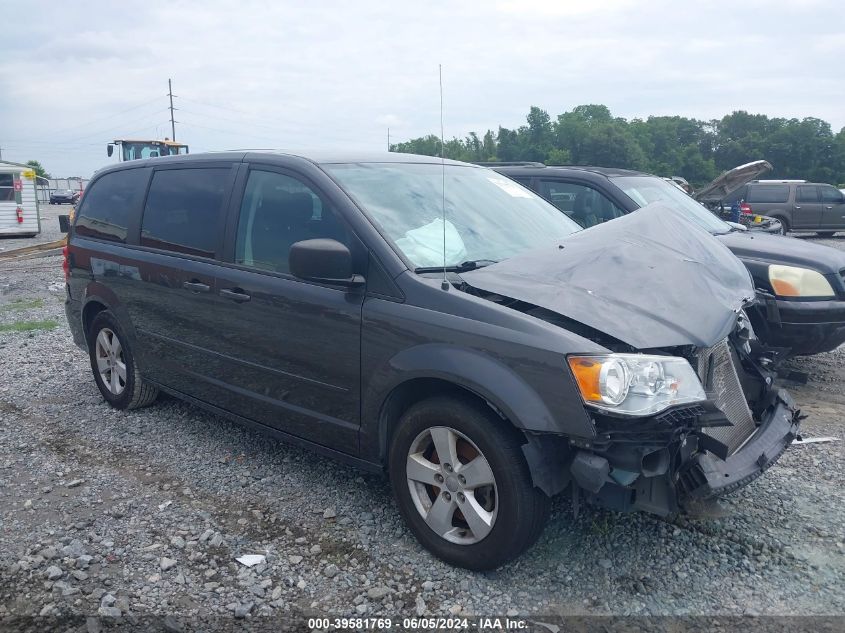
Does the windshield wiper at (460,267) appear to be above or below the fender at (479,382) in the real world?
above

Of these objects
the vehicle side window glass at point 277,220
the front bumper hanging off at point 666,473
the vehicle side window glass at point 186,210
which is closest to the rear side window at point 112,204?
the vehicle side window glass at point 186,210

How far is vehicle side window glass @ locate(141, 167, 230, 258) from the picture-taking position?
436cm

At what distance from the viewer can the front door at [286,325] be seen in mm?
3570

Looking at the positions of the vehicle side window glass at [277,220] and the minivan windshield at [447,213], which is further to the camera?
the vehicle side window glass at [277,220]

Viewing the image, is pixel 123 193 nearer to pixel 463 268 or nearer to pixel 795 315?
pixel 463 268

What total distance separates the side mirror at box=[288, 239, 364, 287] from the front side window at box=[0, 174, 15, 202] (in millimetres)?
25224

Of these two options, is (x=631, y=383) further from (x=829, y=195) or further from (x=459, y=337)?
(x=829, y=195)

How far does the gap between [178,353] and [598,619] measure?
3018 millimetres

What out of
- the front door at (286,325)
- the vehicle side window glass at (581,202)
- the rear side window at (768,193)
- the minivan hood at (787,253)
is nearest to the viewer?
the front door at (286,325)

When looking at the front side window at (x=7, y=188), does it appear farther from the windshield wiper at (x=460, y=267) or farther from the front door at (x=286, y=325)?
the windshield wiper at (x=460, y=267)

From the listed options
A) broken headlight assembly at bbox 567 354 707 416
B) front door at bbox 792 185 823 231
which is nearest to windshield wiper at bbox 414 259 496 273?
broken headlight assembly at bbox 567 354 707 416

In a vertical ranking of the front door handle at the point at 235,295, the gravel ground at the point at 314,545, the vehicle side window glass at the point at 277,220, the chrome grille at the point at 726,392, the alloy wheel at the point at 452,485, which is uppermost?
the vehicle side window glass at the point at 277,220

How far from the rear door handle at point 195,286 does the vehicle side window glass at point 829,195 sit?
906 inches

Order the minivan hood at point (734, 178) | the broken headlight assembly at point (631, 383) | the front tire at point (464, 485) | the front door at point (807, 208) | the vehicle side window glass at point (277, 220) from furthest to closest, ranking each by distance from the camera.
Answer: the front door at point (807, 208) → the minivan hood at point (734, 178) → the vehicle side window glass at point (277, 220) → the front tire at point (464, 485) → the broken headlight assembly at point (631, 383)
